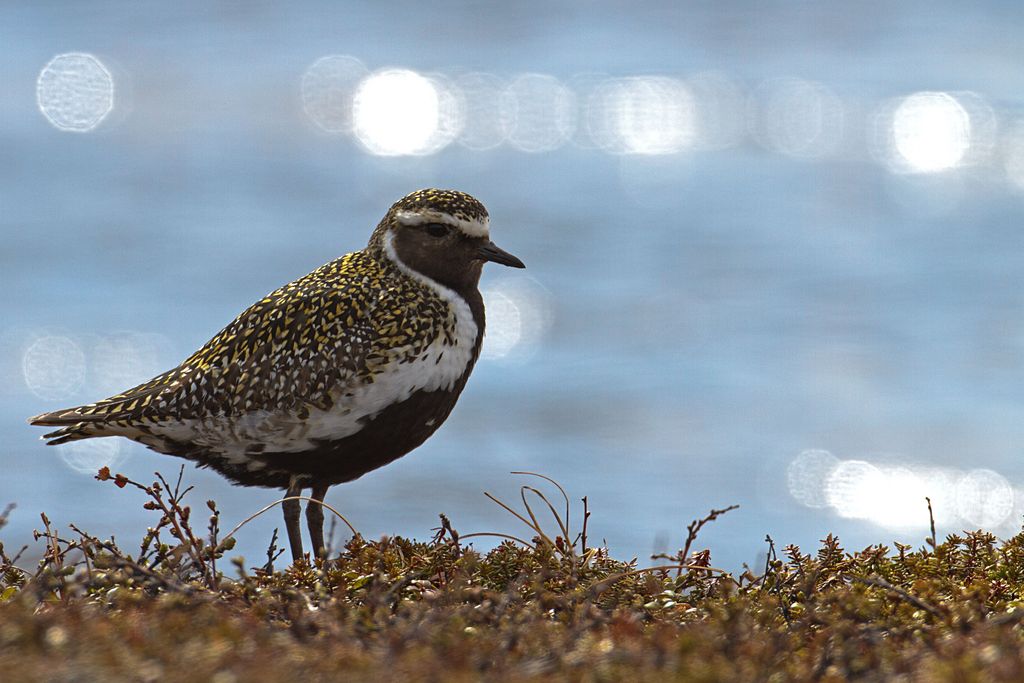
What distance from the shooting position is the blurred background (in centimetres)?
1577

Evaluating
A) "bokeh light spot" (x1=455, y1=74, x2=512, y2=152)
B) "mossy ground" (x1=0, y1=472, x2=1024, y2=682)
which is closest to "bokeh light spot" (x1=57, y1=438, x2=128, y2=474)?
"mossy ground" (x1=0, y1=472, x2=1024, y2=682)

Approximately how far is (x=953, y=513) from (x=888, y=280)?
20.6 feet

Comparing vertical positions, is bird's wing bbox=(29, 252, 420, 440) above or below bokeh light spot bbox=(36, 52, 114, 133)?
below

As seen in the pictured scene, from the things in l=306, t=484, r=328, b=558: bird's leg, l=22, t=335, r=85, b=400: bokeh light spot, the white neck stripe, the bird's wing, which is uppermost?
l=22, t=335, r=85, b=400: bokeh light spot

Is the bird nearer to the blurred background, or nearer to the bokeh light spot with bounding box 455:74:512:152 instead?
the blurred background

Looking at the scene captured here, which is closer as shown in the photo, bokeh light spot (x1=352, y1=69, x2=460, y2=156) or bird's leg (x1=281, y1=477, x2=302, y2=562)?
bird's leg (x1=281, y1=477, x2=302, y2=562)

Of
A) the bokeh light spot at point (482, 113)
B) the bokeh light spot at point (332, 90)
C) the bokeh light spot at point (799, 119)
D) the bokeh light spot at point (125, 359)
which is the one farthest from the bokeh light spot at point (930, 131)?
the bokeh light spot at point (125, 359)

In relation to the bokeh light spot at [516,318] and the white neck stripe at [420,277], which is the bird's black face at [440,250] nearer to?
the white neck stripe at [420,277]

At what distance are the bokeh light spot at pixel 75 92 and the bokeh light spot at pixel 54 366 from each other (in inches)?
397

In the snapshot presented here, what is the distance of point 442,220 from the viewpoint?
6254mm

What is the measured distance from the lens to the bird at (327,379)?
5723 mm

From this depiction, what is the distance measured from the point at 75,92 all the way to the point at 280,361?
81.9 feet

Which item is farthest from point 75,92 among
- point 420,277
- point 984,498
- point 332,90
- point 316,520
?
point 316,520

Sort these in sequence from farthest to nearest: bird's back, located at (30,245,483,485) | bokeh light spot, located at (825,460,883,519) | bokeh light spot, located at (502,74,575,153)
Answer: bokeh light spot, located at (502,74,575,153), bokeh light spot, located at (825,460,883,519), bird's back, located at (30,245,483,485)
